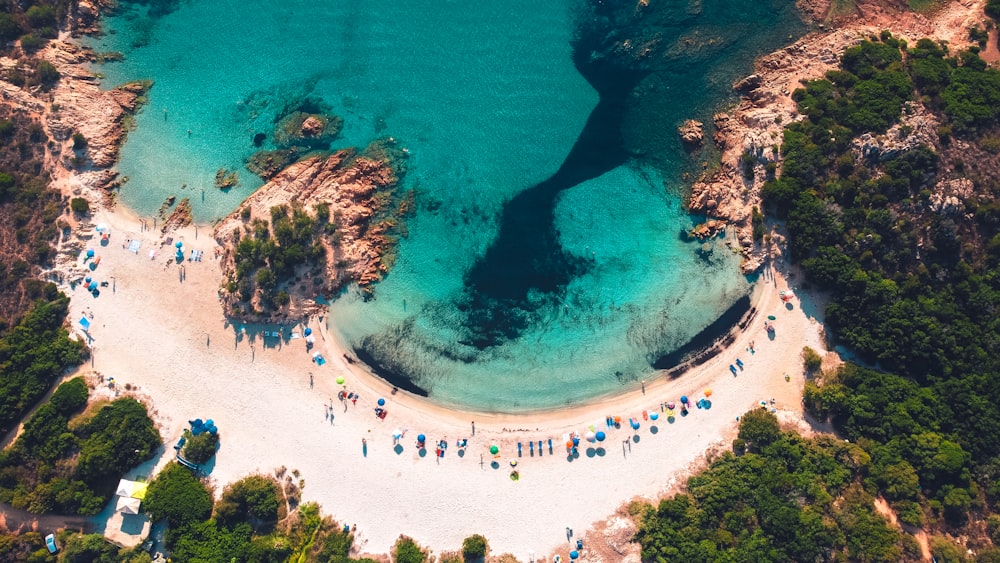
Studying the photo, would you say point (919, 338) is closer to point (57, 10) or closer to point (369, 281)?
point (369, 281)

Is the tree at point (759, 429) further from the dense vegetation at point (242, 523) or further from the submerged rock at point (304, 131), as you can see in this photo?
the submerged rock at point (304, 131)

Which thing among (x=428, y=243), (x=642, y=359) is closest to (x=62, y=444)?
(x=428, y=243)

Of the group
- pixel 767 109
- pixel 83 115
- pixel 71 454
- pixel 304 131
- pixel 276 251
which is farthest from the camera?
pixel 304 131

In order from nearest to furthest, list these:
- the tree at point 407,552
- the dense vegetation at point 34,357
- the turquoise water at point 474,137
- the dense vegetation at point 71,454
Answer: the dense vegetation at point 71,454 → the dense vegetation at point 34,357 → the tree at point 407,552 → the turquoise water at point 474,137

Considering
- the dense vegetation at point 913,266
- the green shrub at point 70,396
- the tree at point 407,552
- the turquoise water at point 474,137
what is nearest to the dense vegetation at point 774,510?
the dense vegetation at point 913,266

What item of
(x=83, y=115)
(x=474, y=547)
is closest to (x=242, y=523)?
(x=474, y=547)

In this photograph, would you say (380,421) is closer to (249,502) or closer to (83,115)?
(249,502)
